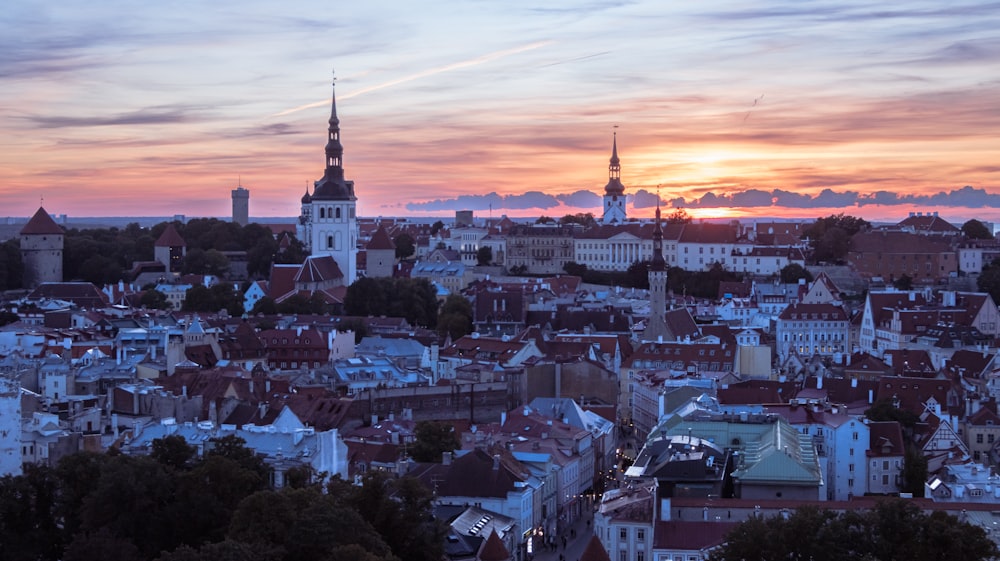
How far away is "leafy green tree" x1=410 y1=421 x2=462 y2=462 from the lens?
3634cm

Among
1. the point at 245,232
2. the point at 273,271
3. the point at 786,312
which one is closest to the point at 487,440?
the point at 786,312

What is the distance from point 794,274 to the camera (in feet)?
279

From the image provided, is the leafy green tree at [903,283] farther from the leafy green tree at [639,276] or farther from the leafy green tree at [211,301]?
the leafy green tree at [211,301]

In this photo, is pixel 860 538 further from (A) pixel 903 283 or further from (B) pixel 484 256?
(B) pixel 484 256

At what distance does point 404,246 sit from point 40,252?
31945mm

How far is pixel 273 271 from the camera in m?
82.3

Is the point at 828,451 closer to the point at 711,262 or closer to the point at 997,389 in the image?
the point at 997,389

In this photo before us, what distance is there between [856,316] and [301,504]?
149 ft

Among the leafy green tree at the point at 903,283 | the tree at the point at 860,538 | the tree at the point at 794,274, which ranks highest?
the tree at the point at 794,274

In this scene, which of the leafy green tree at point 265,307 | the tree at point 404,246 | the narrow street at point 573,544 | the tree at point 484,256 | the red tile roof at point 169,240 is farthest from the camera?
the tree at point 404,246

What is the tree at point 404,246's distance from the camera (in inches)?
4483

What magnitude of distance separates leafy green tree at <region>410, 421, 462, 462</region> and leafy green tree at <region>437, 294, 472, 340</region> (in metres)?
29.4

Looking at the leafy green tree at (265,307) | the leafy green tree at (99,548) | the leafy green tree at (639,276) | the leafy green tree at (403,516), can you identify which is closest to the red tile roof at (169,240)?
the leafy green tree at (265,307)

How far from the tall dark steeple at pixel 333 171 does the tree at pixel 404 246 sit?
78.5ft
